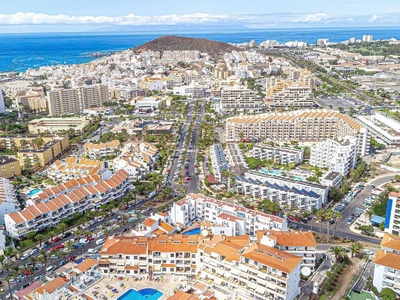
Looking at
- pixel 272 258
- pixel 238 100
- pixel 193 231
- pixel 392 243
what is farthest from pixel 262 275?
pixel 238 100

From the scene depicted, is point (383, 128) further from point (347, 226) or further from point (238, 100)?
point (347, 226)

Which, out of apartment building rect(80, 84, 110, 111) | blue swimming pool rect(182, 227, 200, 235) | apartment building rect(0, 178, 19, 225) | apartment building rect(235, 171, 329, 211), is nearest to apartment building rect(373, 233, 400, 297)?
apartment building rect(235, 171, 329, 211)

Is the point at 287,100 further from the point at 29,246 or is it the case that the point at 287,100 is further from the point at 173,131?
the point at 29,246

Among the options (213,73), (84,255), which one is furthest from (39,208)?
(213,73)

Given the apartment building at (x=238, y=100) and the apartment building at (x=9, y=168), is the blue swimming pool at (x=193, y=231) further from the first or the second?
the apartment building at (x=238, y=100)

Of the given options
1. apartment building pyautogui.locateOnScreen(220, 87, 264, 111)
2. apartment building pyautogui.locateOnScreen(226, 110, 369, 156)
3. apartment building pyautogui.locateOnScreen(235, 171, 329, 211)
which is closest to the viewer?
apartment building pyautogui.locateOnScreen(235, 171, 329, 211)

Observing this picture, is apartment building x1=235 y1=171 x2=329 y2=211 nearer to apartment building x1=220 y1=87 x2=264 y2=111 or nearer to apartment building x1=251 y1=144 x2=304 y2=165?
apartment building x1=251 y1=144 x2=304 y2=165

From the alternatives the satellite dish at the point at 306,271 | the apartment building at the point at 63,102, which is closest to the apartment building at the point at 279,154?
the satellite dish at the point at 306,271

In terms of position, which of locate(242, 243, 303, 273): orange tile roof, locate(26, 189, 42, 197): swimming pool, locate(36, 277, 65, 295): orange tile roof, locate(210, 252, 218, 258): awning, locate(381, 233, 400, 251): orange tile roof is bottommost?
locate(26, 189, 42, 197): swimming pool
